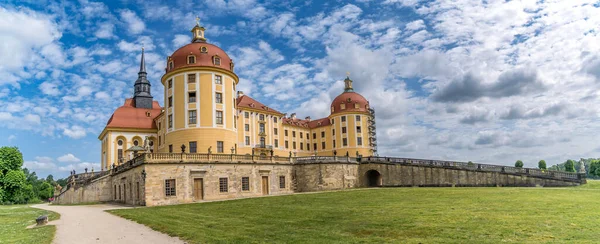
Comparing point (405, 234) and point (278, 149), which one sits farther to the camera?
point (278, 149)

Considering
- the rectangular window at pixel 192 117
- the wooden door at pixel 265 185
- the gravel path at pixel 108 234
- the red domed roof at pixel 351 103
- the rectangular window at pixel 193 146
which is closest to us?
the gravel path at pixel 108 234

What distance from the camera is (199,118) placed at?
1628 inches

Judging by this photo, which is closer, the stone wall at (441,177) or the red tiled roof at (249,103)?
the stone wall at (441,177)

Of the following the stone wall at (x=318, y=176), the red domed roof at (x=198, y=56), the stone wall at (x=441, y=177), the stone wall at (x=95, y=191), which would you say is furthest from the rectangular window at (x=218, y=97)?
the stone wall at (x=441, y=177)

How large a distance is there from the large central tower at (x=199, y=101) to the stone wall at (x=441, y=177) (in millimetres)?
18248

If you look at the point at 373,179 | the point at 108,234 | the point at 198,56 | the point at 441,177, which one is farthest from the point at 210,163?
the point at 373,179

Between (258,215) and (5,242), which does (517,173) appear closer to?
(258,215)

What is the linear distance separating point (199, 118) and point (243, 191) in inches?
404

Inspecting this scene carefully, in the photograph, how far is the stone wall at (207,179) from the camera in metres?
30.9

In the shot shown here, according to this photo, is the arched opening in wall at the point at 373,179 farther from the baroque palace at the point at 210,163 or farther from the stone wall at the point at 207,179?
the stone wall at the point at 207,179

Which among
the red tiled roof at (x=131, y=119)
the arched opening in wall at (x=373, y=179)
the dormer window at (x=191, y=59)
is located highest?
the dormer window at (x=191, y=59)

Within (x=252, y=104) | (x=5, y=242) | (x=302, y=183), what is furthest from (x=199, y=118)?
(x=5, y=242)

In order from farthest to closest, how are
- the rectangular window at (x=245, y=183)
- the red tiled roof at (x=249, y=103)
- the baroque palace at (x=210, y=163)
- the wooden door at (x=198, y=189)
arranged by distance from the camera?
the red tiled roof at (x=249, y=103)
the rectangular window at (x=245, y=183)
the wooden door at (x=198, y=189)
the baroque palace at (x=210, y=163)

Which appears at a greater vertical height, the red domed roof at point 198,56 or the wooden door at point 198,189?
the red domed roof at point 198,56
